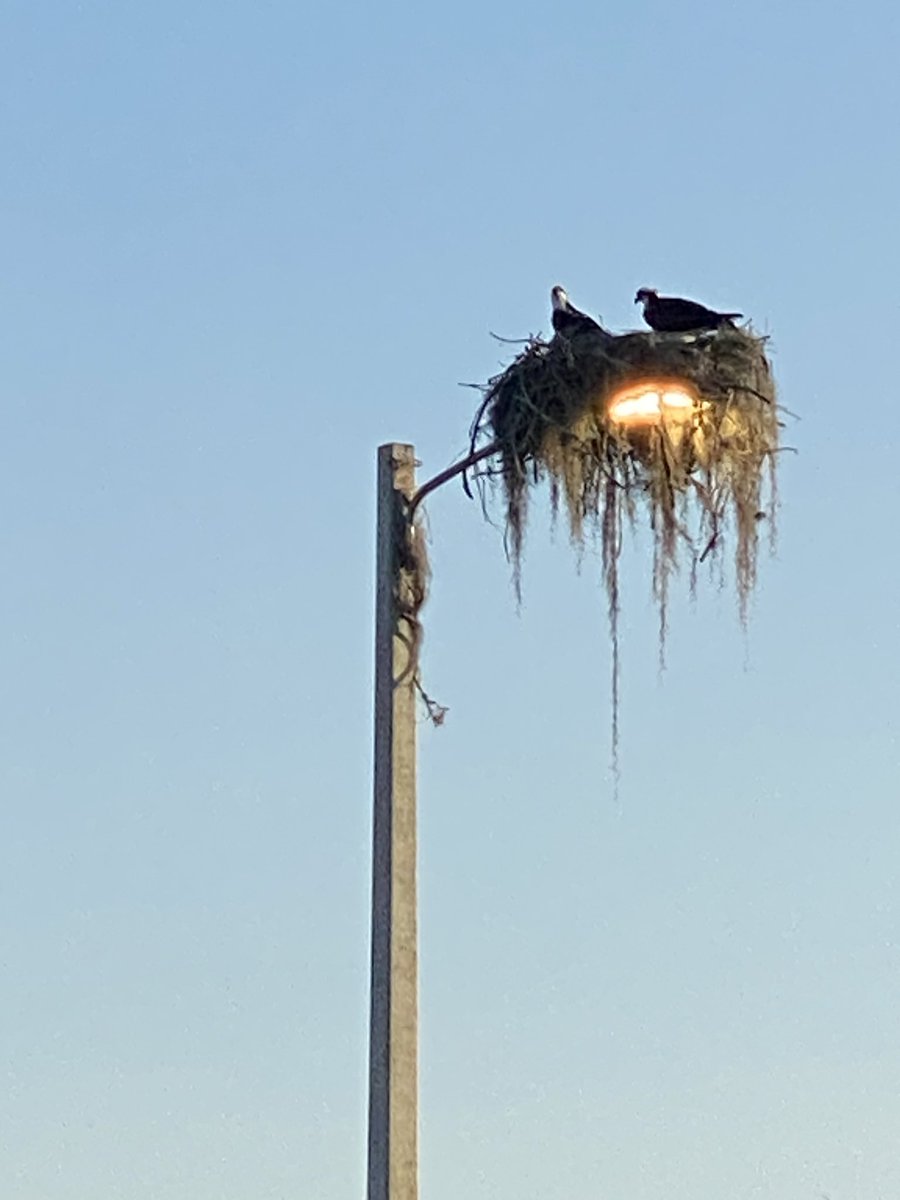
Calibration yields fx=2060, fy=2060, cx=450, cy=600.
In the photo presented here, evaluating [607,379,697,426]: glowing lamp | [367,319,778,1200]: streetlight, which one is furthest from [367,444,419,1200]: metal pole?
[607,379,697,426]: glowing lamp

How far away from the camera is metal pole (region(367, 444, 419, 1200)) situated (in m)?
4.07

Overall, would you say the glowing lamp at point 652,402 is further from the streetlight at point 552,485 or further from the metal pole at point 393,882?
the metal pole at point 393,882

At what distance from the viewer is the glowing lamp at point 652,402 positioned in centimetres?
492

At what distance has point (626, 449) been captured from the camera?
17.4 feet

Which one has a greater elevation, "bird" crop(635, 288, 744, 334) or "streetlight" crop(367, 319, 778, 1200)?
"bird" crop(635, 288, 744, 334)

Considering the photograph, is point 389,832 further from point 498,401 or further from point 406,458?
point 498,401

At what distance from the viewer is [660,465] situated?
17.0 ft

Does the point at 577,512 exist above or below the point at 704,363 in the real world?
below

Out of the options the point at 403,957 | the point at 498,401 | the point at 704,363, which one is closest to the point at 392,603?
the point at 403,957

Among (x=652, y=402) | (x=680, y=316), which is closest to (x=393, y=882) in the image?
(x=652, y=402)

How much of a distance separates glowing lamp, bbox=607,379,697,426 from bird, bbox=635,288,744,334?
1.18m

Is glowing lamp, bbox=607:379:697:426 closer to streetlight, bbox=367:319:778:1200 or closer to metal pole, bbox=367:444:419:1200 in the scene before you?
streetlight, bbox=367:319:778:1200

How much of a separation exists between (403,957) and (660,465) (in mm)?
1567

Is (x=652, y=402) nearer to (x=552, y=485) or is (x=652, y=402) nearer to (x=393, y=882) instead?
(x=552, y=485)
